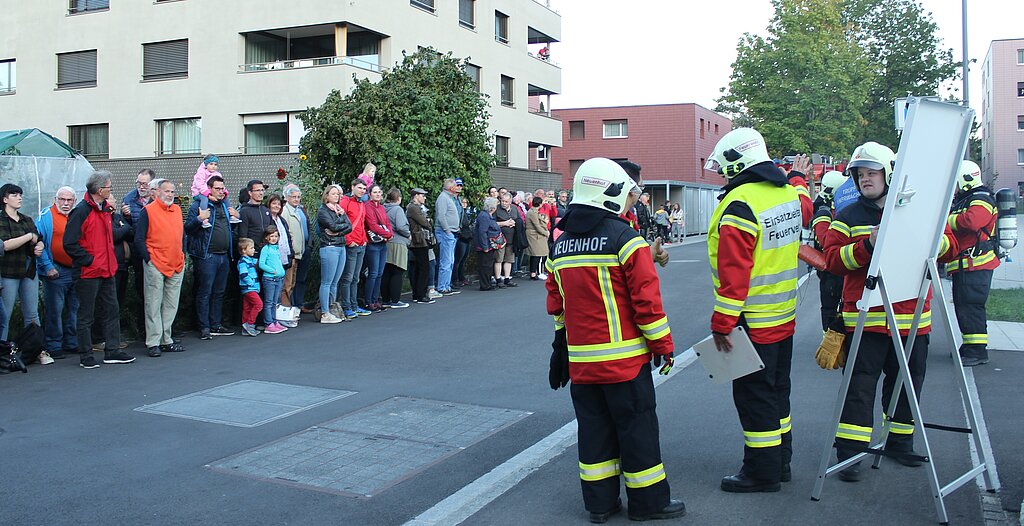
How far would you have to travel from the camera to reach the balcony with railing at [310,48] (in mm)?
27922

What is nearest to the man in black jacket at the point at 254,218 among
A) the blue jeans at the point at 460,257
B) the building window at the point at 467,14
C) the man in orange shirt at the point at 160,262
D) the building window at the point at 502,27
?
the man in orange shirt at the point at 160,262

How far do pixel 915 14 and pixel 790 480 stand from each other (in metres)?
53.2

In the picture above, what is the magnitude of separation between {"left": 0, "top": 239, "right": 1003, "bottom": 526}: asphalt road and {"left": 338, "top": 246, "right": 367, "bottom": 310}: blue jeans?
1684 mm

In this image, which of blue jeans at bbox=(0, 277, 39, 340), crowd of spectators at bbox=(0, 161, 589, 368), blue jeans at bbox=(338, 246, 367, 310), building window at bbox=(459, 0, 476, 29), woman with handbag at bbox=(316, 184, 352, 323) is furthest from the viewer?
building window at bbox=(459, 0, 476, 29)

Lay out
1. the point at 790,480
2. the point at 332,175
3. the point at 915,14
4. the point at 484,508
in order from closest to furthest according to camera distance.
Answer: the point at 484,508 < the point at 790,480 < the point at 332,175 < the point at 915,14

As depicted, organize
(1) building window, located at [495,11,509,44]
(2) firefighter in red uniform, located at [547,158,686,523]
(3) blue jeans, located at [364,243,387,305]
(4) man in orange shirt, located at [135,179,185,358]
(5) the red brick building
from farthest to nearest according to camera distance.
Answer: (5) the red brick building, (1) building window, located at [495,11,509,44], (3) blue jeans, located at [364,243,387,305], (4) man in orange shirt, located at [135,179,185,358], (2) firefighter in red uniform, located at [547,158,686,523]

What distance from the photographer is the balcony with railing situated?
91.6ft

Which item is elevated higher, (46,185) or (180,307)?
(46,185)

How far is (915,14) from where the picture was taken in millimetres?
50938

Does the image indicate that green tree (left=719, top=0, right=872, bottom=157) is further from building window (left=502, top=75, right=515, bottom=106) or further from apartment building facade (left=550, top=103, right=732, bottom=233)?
building window (left=502, top=75, right=515, bottom=106)

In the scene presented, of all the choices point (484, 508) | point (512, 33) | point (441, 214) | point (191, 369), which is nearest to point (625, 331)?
point (484, 508)

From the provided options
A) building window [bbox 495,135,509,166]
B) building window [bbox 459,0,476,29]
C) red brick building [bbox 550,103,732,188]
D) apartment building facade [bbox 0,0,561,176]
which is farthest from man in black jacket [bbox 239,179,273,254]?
red brick building [bbox 550,103,732,188]

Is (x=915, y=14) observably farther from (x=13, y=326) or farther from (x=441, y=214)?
(x=13, y=326)

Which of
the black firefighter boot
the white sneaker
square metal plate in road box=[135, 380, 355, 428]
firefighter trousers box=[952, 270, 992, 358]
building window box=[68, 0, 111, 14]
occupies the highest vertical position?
building window box=[68, 0, 111, 14]
